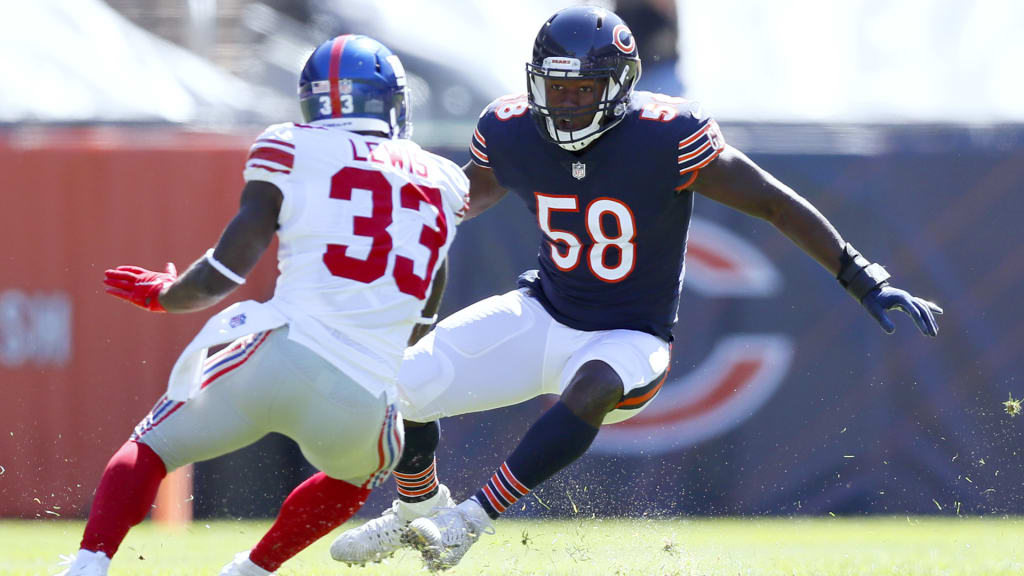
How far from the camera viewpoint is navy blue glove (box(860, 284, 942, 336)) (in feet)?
12.6

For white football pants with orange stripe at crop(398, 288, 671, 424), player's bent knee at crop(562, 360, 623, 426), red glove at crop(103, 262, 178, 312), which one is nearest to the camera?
red glove at crop(103, 262, 178, 312)

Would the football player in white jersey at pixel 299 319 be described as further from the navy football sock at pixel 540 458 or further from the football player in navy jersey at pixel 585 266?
the football player in navy jersey at pixel 585 266

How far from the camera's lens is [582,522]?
5.31m

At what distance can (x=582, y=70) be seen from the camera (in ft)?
12.8

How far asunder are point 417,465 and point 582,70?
134 cm

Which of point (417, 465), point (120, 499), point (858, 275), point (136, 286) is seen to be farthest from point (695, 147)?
point (120, 499)

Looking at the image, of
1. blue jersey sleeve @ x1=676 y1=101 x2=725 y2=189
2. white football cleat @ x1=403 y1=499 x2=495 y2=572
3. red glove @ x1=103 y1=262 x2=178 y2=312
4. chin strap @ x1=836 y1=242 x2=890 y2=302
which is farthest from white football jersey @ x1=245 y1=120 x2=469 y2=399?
chin strap @ x1=836 y1=242 x2=890 y2=302

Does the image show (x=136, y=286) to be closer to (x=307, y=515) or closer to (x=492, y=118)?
(x=307, y=515)

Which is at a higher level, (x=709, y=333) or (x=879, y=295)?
(x=879, y=295)

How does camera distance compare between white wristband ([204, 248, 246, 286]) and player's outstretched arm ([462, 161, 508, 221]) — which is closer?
white wristband ([204, 248, 246, 286])

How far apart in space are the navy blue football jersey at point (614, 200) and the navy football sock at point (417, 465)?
572 millimetres

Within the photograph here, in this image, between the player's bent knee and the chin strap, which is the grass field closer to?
the player's bent knee

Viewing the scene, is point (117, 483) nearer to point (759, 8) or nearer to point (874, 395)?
point (874, 395)

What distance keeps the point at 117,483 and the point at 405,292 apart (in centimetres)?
83
